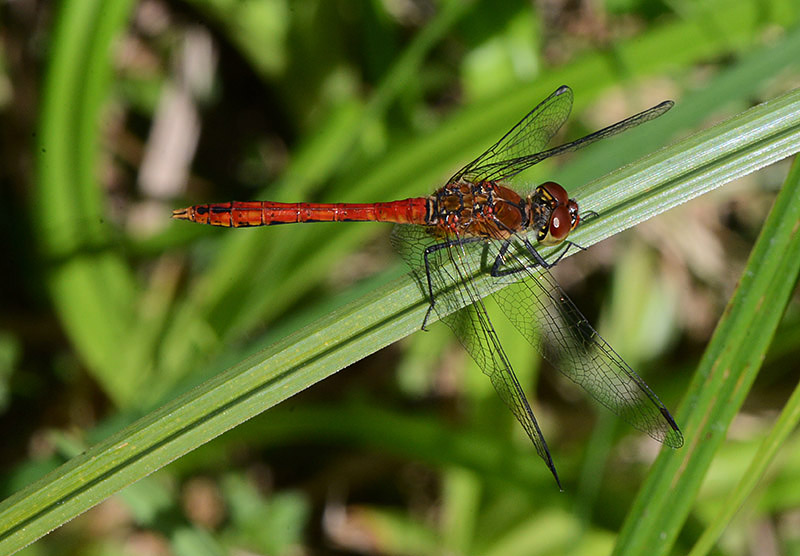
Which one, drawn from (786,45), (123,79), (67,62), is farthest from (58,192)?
(786,45)

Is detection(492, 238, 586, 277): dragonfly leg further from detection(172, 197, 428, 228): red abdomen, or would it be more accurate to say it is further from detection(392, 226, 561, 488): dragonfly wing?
detection(172, 197, 428, 228): red abdomen

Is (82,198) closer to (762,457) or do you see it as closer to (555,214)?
(555,214)

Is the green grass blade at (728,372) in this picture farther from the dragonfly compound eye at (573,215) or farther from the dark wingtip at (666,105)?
the dark wingtip at (666,105)

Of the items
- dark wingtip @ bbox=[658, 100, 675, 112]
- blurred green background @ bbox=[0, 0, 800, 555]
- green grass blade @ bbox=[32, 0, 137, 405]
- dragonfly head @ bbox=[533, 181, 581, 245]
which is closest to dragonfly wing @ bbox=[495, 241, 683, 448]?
dragonfly head @ bbox=[533, 181, 581, 245]

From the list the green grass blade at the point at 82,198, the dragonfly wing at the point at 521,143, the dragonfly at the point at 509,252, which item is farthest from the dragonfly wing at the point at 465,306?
the green grass blade at the point at 82,198

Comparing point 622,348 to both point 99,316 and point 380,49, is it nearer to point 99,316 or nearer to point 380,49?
point 380,49

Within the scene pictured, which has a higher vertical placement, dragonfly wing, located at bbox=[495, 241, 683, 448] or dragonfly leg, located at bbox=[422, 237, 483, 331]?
dragonfly leg, located at bbox=[422, 237, 483, 331]
